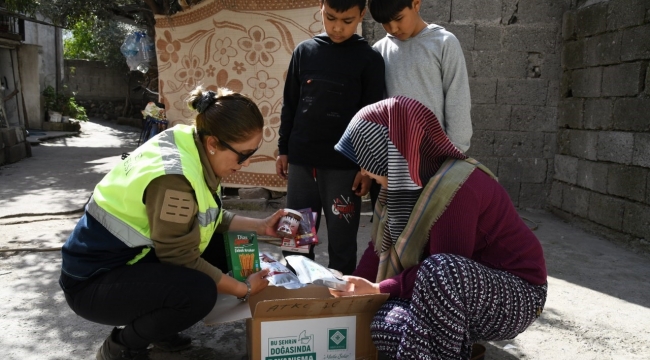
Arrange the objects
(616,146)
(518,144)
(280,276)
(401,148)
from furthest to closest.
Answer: (518,144) → (616,146) → (280,276) → (401,148)

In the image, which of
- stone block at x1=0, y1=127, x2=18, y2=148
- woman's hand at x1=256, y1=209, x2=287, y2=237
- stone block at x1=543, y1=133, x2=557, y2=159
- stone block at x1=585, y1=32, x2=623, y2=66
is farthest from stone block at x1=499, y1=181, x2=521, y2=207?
stone block at x1=0, y1=127, x2=18, y2=148

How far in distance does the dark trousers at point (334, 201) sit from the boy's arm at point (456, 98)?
1.77 ft

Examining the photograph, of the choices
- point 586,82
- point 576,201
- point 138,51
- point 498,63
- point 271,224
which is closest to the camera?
point 271,224

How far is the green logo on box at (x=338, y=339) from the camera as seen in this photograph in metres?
2.27

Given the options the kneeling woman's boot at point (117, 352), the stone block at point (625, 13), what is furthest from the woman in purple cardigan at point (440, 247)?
the stone block at point (625, 13)

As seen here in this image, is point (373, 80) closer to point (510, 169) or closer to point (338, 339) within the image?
point (338, 339)

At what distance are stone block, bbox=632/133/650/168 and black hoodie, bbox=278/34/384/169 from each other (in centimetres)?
272

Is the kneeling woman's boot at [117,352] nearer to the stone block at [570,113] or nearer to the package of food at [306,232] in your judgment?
the package of food at [306,232]

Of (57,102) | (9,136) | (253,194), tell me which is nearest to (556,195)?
(253,194)

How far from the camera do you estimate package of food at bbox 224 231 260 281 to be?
247cm

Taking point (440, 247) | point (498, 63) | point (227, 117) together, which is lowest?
point (440, 247)

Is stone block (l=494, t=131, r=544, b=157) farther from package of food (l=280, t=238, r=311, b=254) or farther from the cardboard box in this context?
the cardboard box

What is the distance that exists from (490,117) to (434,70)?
10.4 ft

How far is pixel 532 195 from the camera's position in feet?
19.9
